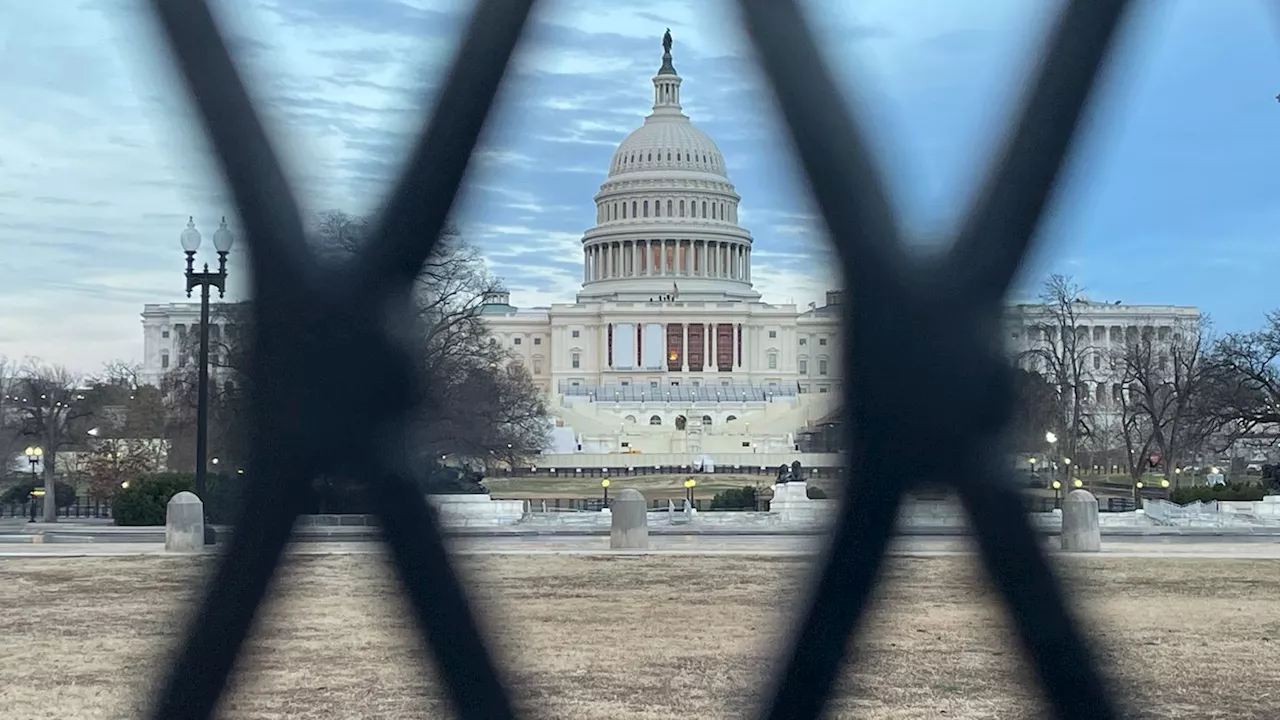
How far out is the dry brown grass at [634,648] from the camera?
219 inches

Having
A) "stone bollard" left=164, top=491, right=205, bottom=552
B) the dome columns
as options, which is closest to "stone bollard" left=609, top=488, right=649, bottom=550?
"stone bollard" left=164, top=491, right=205, bottom=552

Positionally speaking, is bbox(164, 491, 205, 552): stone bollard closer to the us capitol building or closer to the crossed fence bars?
the crossed fence bars

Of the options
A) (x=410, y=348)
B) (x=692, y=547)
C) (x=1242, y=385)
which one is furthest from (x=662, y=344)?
(x=410, y=348)

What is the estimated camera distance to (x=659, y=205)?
78.4 m

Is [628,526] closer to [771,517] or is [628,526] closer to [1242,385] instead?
[771,517]

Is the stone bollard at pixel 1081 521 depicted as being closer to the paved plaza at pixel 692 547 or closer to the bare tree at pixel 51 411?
the paved plaza at pixel 692 547

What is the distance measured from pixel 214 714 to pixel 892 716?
4.55m

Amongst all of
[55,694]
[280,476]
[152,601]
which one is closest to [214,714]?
[280,476]

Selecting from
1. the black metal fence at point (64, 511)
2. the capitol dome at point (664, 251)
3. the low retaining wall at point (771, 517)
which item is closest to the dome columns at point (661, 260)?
the capitol dome at point (664, 251)

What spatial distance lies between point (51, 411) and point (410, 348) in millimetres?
34725

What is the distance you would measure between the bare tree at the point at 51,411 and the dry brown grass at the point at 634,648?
21500mm

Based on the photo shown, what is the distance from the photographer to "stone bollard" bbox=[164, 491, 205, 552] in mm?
14562

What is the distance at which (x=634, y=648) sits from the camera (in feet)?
25.1

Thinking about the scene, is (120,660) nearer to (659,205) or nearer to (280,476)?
(280,476)
